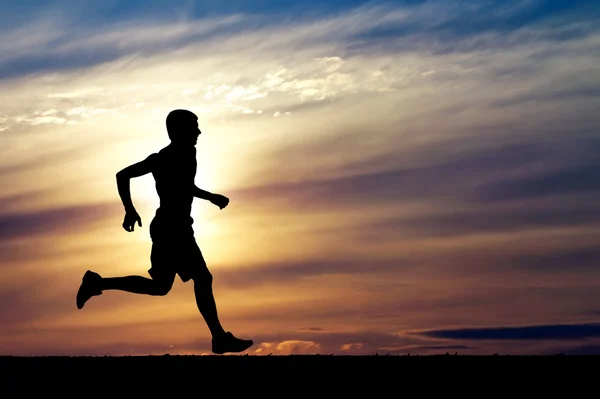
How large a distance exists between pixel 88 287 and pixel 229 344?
1843mm

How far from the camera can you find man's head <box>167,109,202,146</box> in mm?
10492

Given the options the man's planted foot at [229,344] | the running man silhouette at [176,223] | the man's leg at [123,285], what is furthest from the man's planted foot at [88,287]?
the man's planted foot at [229,344]

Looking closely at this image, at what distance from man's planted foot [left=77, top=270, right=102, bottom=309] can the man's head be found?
1.92 metres

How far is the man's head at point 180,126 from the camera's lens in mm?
10492

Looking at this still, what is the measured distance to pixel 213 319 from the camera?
1068cm

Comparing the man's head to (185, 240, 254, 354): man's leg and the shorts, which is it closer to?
the shorts

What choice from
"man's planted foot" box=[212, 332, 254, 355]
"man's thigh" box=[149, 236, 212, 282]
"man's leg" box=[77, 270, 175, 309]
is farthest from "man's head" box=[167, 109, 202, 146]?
"man's planted foot" box=[212, 332, 254, 355]

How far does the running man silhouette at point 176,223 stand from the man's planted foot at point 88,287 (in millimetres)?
444

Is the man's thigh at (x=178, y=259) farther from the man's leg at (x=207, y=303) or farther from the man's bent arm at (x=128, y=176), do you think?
the man's bent arm at (x=128, y=176)
